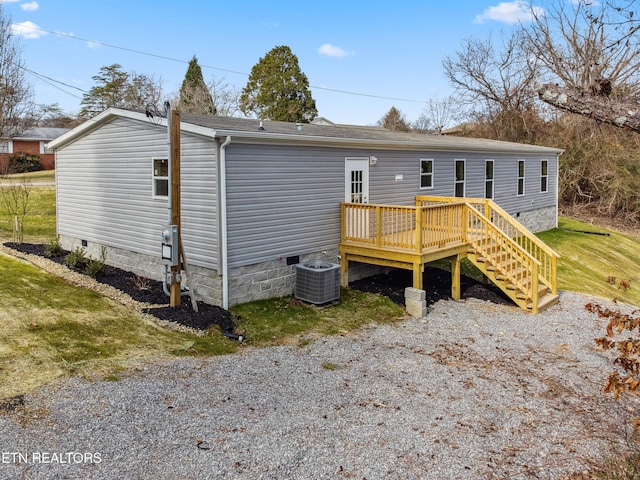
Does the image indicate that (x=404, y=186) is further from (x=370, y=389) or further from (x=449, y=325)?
(x=370, y=389)

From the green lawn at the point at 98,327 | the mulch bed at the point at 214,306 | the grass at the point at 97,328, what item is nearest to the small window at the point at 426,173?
the mulch bed at the point at 214,306

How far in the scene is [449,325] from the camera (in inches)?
344

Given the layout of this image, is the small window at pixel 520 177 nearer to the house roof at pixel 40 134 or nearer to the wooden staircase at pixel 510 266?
the wooden staircase at pixel 510 266

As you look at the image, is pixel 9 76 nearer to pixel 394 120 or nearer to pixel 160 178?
pixel 160 178

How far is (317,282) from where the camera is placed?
29.6ft

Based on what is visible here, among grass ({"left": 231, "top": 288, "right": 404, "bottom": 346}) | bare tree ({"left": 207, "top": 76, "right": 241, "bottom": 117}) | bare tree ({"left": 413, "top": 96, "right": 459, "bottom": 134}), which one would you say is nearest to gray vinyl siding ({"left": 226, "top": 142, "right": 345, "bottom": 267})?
grass ({"left": 231, "top": 288, "right": 404, "bottom": 346})

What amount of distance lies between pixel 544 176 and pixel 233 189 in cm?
1517

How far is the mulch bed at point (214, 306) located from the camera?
795cm

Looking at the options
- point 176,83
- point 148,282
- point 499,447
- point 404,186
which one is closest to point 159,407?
point 499,447

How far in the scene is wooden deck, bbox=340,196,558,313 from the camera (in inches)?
372

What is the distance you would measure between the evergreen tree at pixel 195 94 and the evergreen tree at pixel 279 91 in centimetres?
455

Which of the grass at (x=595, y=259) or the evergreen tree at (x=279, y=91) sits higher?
the evergreen tree at (x=279, y=91)

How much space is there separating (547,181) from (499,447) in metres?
17.1

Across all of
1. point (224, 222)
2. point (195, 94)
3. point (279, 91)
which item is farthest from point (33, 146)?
point (224, 222)
